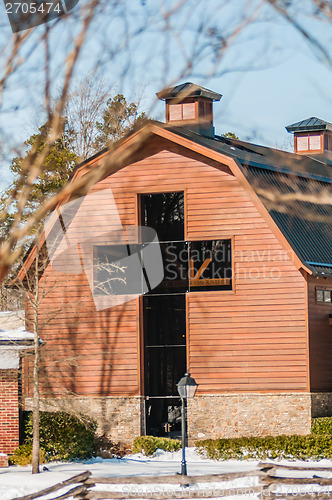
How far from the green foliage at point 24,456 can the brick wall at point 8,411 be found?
1.05 ft

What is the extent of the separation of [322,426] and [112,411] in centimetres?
641

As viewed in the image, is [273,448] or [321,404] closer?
[273,448]

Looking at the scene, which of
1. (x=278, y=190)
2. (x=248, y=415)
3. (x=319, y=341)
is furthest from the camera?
(x=278, y=190)

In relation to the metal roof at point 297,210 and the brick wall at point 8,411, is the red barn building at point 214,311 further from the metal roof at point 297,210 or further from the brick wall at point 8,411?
the brick wall at point 8,411

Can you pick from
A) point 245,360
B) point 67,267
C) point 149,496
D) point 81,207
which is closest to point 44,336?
point 67,267

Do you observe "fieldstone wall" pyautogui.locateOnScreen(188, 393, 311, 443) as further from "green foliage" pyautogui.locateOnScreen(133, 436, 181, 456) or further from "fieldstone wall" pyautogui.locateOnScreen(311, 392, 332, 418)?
"green foliage" pyautogui.locateOnScreen(133, 436, 181, 456)

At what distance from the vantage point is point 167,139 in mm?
24266

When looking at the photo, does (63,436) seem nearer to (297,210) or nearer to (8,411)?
(8,411)

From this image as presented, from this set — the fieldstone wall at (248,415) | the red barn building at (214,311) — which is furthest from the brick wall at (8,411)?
the fieldstone wall at (248,415)

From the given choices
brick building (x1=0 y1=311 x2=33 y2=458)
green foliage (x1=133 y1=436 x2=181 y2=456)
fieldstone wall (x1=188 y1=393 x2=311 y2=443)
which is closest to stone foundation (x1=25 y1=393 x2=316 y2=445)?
fieldstone wall (x1=188 y1=393 x2=311 y2=443)

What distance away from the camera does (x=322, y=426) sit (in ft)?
71.4

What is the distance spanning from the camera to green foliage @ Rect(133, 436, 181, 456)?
878 inches

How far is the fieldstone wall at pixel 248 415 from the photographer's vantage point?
2233 centimetres

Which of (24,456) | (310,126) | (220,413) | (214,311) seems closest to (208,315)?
(214,311)
